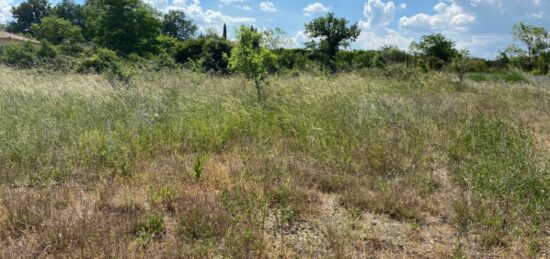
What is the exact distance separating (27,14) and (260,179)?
83.2 m

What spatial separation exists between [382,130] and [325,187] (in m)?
2.18

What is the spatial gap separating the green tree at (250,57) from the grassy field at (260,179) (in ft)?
2.63

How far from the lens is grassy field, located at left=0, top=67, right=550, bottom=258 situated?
3088mm

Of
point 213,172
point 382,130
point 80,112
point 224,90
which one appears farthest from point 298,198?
point 224,90

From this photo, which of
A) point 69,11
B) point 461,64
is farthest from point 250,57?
point 69,11

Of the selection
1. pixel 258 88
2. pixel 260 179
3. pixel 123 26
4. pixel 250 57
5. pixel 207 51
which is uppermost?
pixel 123 26

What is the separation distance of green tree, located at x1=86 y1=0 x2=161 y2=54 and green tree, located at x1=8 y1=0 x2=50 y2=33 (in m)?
55.1

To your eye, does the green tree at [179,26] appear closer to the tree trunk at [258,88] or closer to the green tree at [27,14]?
the green tree at [27,14]

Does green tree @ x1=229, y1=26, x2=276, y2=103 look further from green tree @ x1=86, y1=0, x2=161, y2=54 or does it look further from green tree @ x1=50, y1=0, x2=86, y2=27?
green tree @ x1=50, y1=0, x2=86, y2=27

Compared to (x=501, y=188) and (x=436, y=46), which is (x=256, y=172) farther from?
(x=436, y=46)

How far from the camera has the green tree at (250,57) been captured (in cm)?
845

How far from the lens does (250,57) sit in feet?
27.7

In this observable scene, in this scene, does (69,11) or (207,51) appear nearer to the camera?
(207,51)

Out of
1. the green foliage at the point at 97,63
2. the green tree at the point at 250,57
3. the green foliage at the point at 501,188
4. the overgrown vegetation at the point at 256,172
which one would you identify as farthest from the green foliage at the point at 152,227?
the green foliage at the point at 97,63
